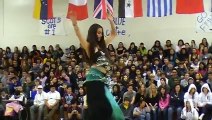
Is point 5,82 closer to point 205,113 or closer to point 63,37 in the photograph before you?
point 63,37

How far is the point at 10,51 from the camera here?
1859cm

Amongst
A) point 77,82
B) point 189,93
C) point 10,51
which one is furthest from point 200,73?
point 10,51

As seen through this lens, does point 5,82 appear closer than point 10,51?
Yes

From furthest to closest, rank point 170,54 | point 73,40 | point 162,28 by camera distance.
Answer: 1. point 73,40
2. point 162,28
3. point 170,54

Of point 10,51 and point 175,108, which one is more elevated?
point 10,51

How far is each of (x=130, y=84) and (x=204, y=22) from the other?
16.5ft

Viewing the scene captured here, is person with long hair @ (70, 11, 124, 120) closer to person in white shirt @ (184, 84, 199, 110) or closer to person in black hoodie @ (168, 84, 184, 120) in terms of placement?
person in black hoodie @ (168, 84, 184, 120)

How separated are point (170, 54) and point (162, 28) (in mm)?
1969

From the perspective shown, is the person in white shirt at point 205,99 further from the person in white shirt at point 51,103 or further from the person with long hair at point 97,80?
the person with long hair at point 97,80

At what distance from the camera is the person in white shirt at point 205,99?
39.3 feet

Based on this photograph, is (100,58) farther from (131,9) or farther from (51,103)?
(131,9)

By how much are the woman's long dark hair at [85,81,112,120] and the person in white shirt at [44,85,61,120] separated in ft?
27.2

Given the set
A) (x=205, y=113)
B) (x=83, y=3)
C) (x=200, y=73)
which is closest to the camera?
(x=205, y=113)

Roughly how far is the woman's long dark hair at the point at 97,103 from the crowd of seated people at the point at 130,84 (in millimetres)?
5707
